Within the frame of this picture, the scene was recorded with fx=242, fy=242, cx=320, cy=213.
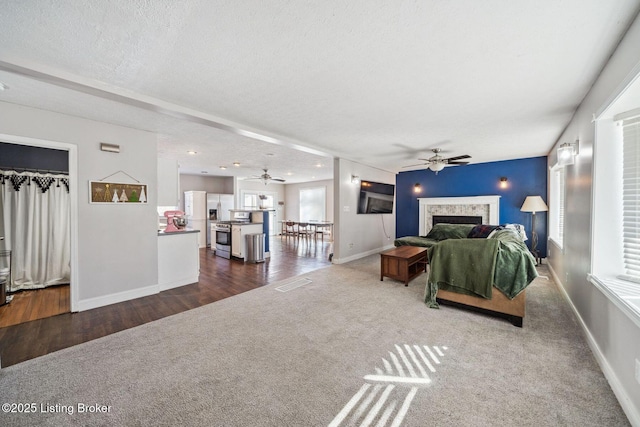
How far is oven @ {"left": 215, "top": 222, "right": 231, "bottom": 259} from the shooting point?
6238 mm

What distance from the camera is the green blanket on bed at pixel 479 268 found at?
103 inches

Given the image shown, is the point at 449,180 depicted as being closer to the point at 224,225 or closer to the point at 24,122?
the point at 224,225

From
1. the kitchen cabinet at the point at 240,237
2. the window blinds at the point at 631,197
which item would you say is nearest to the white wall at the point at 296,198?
the kitchen cabinet at the point at 240,237

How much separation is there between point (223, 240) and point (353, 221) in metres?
3.46

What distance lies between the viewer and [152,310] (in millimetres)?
3006

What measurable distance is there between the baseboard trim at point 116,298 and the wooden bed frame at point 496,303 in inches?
161

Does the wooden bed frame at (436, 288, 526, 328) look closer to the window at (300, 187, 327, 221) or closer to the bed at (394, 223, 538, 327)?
the bed at (394, 223, 538, 327)

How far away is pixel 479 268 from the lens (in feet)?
9.11

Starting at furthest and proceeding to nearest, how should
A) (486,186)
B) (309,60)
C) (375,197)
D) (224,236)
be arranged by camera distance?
(375,197), (224,236), (486,186), (309,60)

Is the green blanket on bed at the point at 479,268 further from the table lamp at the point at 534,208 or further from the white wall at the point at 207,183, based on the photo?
the white wall at the point at 207,183

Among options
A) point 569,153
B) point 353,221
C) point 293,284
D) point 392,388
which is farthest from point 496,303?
point 353,221

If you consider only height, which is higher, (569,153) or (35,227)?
(569,153)

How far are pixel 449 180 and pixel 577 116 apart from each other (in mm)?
3840

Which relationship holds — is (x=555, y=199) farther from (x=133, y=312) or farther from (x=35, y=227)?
(x=35, y=227)
